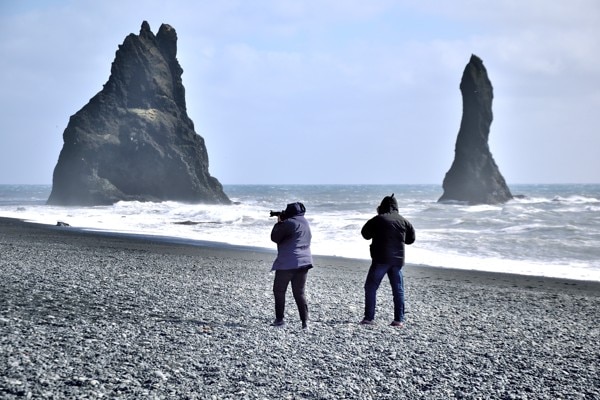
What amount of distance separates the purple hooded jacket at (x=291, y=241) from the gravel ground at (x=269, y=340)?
107 cm

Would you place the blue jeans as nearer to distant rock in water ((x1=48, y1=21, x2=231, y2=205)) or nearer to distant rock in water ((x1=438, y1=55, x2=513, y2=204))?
distant rock in water ((x1=48, y1=21, x2=231, y2=205))

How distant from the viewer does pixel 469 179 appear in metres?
106

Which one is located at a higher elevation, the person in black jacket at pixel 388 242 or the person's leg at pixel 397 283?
the person in black jacket at pixel 388 242

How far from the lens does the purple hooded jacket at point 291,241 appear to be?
32.2 ft

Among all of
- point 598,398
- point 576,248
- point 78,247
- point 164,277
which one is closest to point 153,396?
point 598,398

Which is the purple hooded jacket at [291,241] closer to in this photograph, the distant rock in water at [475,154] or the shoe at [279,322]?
the shoe at [279,322]

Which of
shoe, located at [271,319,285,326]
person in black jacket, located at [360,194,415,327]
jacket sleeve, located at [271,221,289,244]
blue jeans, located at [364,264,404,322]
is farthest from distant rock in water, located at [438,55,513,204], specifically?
jacket sleeve, located at [271,221,289,244]

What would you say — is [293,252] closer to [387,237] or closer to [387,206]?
[387,237]

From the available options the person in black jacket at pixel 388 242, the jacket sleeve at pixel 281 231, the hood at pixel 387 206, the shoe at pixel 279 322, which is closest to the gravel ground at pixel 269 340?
the shoe at pixel 279 322

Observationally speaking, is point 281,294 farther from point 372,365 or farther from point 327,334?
point 372,365

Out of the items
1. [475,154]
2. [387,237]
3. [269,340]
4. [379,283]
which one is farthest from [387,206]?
[475,154]

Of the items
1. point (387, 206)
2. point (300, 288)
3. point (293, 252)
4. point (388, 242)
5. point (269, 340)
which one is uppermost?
point (387, 206)

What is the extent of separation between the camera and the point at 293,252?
9812mm

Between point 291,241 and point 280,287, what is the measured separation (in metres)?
0.77
